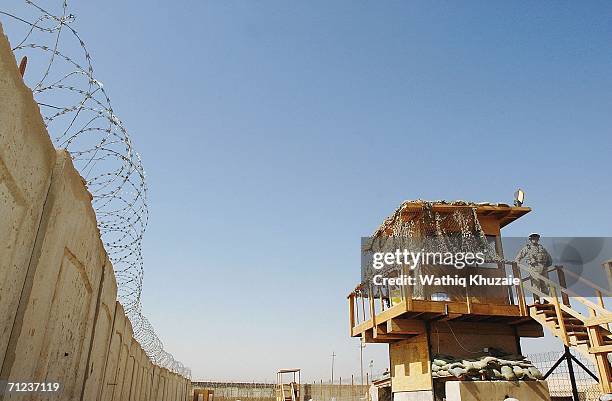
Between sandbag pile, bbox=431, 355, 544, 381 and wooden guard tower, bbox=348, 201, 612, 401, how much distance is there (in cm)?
56

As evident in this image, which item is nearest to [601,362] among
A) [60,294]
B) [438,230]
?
[438,230]

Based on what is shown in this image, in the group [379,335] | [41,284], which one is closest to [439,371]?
[379,335]

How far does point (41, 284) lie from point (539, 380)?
10139 mm

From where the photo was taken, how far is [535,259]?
444 inches

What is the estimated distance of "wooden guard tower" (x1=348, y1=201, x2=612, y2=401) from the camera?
9.52 metres

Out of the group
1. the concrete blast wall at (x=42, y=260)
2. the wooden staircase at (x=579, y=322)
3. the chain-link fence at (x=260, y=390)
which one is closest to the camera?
the concrete blast wall at (x=42, y=260)

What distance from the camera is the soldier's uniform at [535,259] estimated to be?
11039mm

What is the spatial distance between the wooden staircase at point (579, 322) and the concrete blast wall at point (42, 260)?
8.34 m

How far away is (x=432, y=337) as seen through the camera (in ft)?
36.7

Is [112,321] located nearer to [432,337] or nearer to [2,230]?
[2,230]

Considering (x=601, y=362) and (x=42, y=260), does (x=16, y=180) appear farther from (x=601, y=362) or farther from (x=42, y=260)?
(x=601, y=362)

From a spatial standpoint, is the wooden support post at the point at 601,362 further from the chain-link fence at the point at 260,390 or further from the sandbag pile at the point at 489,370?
the chain-link fence at the point at 260,390

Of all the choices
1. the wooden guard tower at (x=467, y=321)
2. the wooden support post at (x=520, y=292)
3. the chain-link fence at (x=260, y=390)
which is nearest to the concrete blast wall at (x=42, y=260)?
the wooden guard tower at (x=467, y=321)

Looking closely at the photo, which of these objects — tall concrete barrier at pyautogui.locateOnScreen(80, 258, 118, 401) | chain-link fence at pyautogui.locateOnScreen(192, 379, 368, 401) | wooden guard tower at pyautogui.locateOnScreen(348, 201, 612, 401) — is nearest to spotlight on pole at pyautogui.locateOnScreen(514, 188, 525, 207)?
wooden guard tower at pyautogui.locateOnScreen(348, 201, 612, 401)
